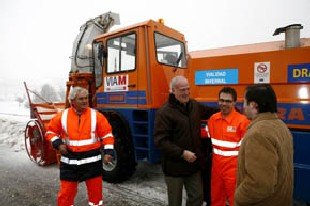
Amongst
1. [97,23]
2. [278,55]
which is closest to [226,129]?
[278,55]

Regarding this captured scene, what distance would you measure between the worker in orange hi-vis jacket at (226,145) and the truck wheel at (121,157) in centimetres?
225

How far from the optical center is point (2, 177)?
19.6ft

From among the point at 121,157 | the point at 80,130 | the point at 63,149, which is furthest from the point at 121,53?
the point at 63,149

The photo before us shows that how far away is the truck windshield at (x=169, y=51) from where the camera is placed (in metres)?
5.17

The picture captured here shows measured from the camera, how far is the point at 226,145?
10.5 ft

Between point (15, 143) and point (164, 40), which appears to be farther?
point (15, 143)

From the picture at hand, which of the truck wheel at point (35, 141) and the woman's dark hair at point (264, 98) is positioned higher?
the woman's dark hair at point (264, 98)

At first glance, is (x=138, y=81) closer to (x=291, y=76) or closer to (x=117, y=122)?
(x=117, y=122)

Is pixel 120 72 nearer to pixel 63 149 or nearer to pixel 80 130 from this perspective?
pixel 80 130

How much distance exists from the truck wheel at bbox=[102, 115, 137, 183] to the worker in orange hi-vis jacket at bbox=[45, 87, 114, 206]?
5.97 ft

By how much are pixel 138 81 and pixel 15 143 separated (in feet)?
20.1

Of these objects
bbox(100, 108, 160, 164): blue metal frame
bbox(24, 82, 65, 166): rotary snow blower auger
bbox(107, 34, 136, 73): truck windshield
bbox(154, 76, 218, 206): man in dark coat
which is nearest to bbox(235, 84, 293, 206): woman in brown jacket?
bbox(154, 76, 218, 206): man in dark coat

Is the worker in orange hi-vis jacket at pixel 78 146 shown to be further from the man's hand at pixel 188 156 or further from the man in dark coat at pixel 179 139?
the man's hand at pixel 188 156

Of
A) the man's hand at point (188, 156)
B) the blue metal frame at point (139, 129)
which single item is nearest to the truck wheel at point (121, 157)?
the blue metal frame at point (139, 129)
